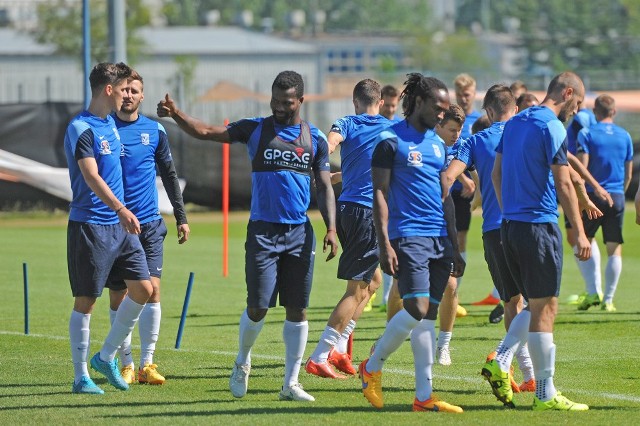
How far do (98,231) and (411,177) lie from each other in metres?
2.20

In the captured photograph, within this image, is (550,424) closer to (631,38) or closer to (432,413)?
(432,413)

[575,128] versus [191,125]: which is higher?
[191,125]

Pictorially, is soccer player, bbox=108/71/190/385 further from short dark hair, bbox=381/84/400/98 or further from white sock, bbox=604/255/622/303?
white sock, bbox=604/255/622/303

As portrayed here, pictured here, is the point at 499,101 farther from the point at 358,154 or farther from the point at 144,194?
the point at 144,194

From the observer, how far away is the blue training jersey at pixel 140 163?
10156 millimetres

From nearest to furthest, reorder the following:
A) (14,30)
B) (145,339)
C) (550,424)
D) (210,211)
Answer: (550,424)
(145,339)
(210,211)
(14,30)

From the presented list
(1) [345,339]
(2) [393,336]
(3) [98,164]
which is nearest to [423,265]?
(2) [393,336]

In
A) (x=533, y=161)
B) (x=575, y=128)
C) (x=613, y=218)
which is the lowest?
(x=613, y=218)

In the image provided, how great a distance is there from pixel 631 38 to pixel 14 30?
140 ft

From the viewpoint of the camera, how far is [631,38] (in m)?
99.4

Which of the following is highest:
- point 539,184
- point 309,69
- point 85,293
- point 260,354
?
point 539,184

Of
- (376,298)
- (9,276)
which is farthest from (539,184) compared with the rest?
(9,276)

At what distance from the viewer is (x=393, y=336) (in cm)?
893

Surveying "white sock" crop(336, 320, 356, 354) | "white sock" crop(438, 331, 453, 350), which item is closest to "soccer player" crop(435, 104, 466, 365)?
"white sock" crop(438, 331, 453, 350)
